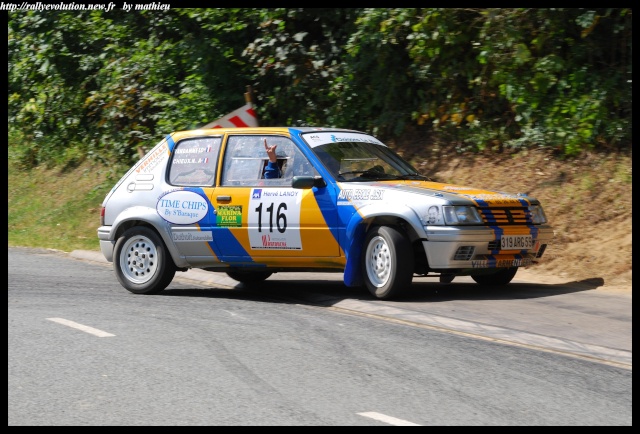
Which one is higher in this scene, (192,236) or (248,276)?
(192,236)

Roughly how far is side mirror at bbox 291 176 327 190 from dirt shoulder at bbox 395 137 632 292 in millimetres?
3254

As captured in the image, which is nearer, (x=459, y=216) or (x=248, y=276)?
(x=459, y=216)

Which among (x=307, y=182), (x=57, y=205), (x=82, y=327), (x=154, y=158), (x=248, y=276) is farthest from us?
(x=57, y=205)

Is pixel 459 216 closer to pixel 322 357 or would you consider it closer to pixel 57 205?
pixel 322 357

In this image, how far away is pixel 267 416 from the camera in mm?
5988

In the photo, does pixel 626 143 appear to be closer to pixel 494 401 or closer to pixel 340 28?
pixel 340 28

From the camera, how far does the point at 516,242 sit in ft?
33.9

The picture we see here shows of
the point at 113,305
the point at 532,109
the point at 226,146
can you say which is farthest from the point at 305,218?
the point at 532,109

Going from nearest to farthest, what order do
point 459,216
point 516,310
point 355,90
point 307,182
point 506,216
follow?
point 516,310
point 459,216
point 506,216
point 307,182
point 355,90

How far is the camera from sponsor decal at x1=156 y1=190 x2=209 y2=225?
1117 cm

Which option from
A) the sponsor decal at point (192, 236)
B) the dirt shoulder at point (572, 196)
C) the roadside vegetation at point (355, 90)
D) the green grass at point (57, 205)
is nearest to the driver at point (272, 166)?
the sponsor decal at point (192, 236)

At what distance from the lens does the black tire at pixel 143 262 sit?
1142 centimetres

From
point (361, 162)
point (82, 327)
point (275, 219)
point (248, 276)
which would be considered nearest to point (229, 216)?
point (275, 219)

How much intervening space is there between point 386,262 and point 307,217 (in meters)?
0.96
